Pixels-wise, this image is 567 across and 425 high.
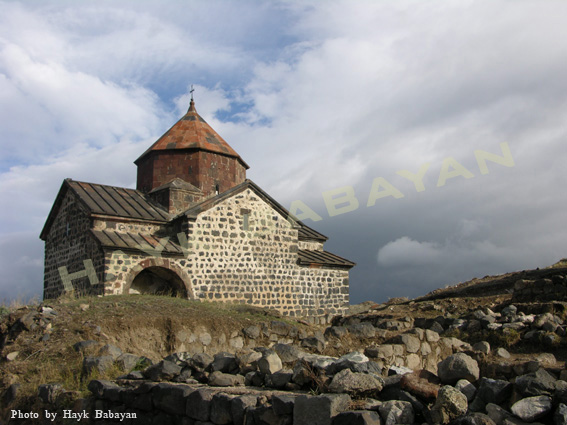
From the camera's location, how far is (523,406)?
11.3ft

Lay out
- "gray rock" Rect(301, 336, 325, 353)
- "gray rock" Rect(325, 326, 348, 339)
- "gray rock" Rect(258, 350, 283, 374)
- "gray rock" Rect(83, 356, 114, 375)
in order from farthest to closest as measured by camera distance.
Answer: "gray rock" Rect(325, 326, 348, 339)
"gray rock" Rect(301, 336, 325, 353)
"gray rock" Rect(83, 356, 114, 375)
"gray rock" Rect(258, 350, 283, 374)

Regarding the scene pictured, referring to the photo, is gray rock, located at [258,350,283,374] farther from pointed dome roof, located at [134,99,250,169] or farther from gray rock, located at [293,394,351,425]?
pointed dome roof, located at [134,99,250,169]

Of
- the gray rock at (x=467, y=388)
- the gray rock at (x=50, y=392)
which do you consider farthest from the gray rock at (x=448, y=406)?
the gray rock at (x=50, y=392)

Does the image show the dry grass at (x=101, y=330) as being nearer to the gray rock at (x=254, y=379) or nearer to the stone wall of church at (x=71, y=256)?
the gray rock at (x=254, y=379)

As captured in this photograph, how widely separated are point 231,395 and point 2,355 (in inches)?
200

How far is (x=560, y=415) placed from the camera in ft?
10.8

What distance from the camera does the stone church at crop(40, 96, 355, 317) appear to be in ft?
45.3

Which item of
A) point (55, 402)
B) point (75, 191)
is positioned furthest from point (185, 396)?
point (75, 191)

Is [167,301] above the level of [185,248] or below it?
below

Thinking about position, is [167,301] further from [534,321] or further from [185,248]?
[534,321]

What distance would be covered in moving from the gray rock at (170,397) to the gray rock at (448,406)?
2.31m

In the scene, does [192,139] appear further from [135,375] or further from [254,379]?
[254,379]

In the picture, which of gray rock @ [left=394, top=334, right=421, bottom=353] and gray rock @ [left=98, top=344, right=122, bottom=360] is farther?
gray rock @ [left=98, top=344, right=122, bottom=360]

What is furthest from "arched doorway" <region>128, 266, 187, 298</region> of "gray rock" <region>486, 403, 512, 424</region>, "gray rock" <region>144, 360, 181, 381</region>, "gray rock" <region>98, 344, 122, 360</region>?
"gray rock" <region>486, 403, 512, 424</region>
